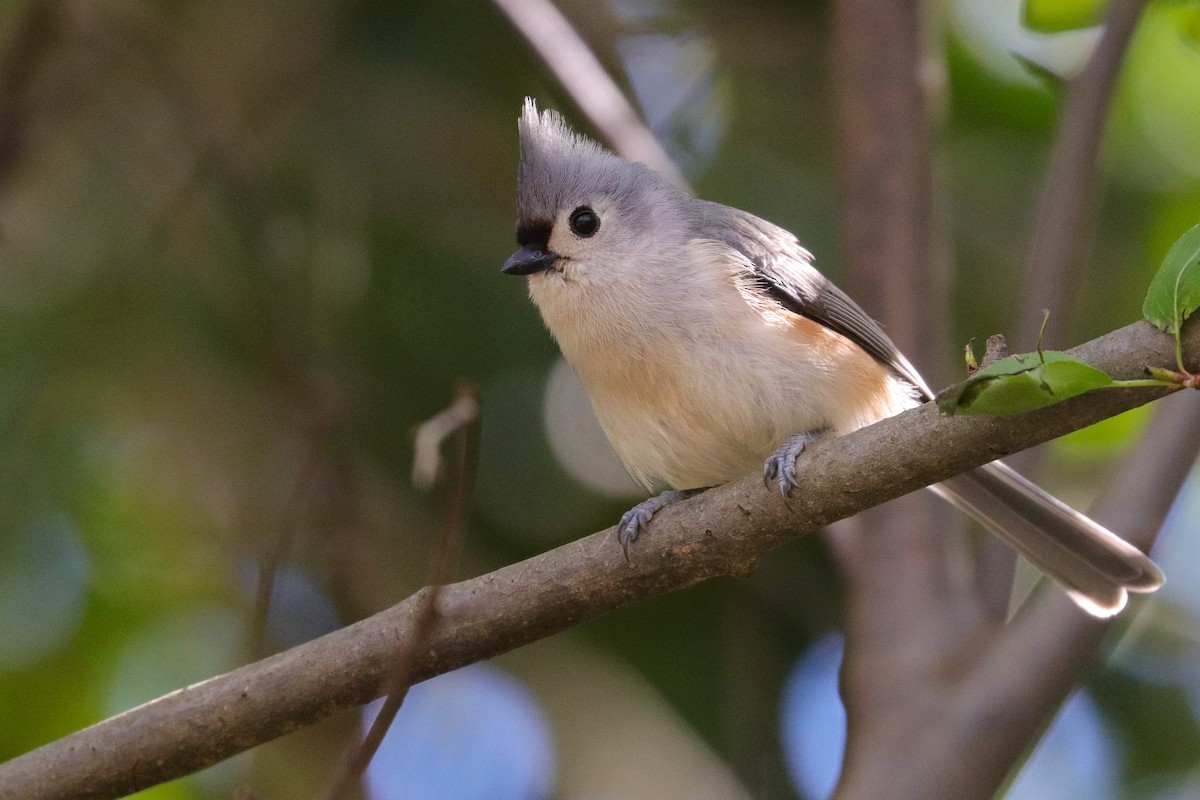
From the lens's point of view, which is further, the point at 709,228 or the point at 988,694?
the point at 709,228

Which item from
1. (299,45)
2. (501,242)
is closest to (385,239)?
(501,242)

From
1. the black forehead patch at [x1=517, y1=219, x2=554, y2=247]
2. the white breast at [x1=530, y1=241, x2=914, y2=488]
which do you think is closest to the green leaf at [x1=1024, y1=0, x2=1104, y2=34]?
Result: the white breast at [x1=530, y1=241, x2=914, y2=488]

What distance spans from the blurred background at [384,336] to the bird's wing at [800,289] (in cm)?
43

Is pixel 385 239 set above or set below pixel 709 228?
below

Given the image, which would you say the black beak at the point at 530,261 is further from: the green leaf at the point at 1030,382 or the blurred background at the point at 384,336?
the green leaf at the point at 1030,382

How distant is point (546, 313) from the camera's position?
10.7 feet

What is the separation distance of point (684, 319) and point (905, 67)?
3.98 ft

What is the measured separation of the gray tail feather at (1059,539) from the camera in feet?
9.81

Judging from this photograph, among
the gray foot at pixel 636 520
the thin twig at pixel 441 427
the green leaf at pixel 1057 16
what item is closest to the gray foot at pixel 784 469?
the gray foot at pixel 636 520

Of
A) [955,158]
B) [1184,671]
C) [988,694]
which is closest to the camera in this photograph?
[988,694]

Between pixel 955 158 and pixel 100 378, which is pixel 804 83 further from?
pixel 100 378

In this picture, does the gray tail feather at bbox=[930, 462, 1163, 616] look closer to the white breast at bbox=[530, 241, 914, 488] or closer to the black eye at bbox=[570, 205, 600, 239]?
the white breast at bbox=[530, 241, 914, 488]

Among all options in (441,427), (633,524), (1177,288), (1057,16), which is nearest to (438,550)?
(441,427)

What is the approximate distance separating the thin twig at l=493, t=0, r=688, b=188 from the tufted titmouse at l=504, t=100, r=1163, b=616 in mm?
384
